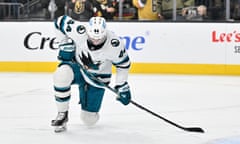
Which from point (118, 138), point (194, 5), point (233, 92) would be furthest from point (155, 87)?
point (118, 138)

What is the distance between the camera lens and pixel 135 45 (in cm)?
711

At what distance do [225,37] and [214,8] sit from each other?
0.48 m

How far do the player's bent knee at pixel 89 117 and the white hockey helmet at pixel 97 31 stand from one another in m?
0.54

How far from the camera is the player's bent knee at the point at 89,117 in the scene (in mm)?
3650

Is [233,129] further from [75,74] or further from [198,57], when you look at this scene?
[198,57]

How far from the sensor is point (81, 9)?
7.46 metres

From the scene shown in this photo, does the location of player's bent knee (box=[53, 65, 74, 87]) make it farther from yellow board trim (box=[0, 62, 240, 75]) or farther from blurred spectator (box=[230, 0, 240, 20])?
blurred spectator (box=[230, 0, 240, 20])

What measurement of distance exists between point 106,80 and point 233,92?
88.0 inches

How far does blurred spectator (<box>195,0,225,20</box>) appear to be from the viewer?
23.7 feet

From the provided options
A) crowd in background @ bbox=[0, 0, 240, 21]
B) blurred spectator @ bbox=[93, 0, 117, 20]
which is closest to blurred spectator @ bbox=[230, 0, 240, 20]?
crowd in background @ bbox=[0, 0, 240, 21]

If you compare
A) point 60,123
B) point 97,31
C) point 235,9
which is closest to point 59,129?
point 60,123

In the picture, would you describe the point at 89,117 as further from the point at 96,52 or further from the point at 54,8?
the point at 54,8

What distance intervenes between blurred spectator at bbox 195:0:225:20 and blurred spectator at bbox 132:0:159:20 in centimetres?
58

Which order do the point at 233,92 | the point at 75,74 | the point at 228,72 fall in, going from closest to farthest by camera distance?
the point at 75,74
the point at 233,92
the point at 228,72
